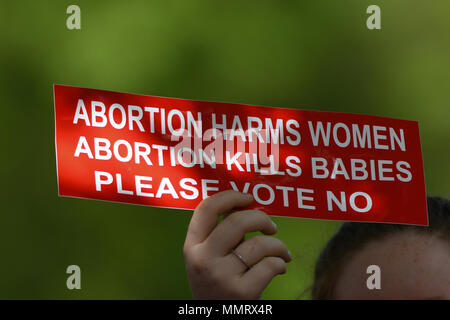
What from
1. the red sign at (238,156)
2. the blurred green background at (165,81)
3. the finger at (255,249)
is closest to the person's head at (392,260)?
the red sign at (238,156)

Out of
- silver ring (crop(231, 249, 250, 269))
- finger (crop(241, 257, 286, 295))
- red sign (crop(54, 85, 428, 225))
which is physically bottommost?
finger (crop(241, 257, 286, 295))

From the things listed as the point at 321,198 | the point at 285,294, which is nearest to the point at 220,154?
the point at 321,198

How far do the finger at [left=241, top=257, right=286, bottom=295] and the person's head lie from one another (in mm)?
330

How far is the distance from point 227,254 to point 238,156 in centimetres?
19

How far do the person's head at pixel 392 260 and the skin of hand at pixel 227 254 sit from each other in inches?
13.3

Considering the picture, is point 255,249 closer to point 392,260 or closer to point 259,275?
point 259,275

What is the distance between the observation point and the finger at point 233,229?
1.07 metres

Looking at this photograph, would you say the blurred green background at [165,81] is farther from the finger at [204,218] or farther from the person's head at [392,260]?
the finger at [204,218]

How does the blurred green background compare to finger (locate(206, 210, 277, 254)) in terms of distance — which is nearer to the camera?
finger (locate(206, 210, 277, 254))

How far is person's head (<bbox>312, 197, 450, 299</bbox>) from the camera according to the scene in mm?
1304

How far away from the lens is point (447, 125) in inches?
166

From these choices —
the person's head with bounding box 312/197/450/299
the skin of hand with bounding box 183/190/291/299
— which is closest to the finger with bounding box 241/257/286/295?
the skin of hand with bounding box 183/190/291/299

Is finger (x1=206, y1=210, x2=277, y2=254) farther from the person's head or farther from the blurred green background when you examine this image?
the blurred green background

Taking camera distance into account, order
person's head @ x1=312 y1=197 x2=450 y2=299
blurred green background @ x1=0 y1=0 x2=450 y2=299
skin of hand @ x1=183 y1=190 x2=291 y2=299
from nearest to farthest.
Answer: skin of hand @ x1=183 y1=190 x2=291 y2=299, person's head @ x1=312 y1=197 x2=450 y2=299, blurred green background @ x1=0 y1=0 x2=450 y2=299
